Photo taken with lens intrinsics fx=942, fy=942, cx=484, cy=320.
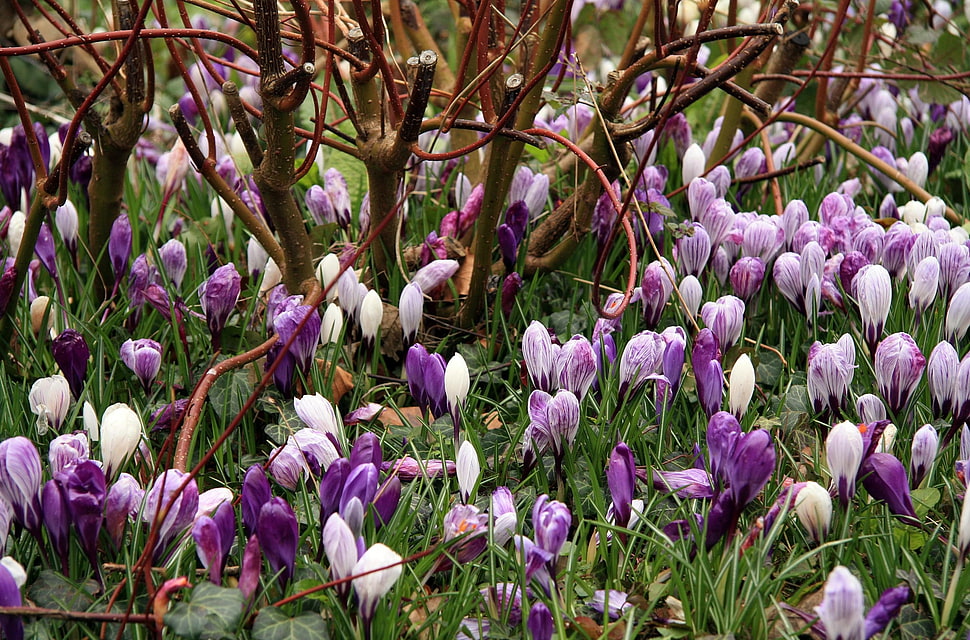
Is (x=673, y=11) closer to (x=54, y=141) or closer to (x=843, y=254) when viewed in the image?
(x=843, y=254)

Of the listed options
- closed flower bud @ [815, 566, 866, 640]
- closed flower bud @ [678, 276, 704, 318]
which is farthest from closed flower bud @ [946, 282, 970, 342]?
closed flower bud @ [815, 566, 866, 640]

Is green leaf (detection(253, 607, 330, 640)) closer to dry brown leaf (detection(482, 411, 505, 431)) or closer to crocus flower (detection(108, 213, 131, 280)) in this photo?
dry brown leaf (detection(482, 411, 505, 431))

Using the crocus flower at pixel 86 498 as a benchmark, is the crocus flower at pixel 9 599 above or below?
below

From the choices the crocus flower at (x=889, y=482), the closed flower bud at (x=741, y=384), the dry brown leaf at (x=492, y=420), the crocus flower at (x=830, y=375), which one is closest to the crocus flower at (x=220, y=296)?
the dry brown leaf at (x=492, y=420)

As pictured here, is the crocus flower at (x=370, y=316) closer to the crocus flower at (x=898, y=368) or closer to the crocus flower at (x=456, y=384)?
the crocus flower at (x=456, y=384)

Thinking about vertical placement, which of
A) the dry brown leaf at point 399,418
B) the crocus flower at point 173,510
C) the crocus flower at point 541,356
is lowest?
the dry brown leaf at point 399,418

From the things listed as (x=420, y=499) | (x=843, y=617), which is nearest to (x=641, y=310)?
(x=420, y=499)
